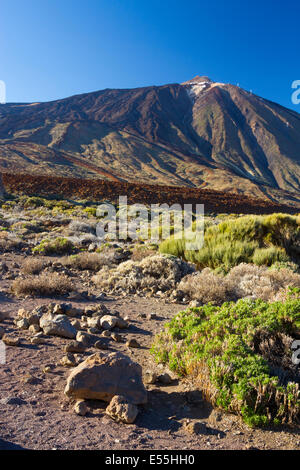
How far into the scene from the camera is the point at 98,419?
94.7 inches

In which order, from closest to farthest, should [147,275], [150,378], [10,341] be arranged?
1. [150,378]
2. [10,341]
3. [147,275]

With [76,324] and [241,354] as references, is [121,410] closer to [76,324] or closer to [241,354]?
[241,354]

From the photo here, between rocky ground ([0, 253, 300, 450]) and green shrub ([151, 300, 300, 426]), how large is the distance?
0.12 meters

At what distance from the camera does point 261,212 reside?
2711cm

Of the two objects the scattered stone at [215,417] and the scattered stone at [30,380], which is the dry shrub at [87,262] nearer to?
the scattered stone at [30,380]

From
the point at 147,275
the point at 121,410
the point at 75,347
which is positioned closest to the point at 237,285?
the point at 147,275

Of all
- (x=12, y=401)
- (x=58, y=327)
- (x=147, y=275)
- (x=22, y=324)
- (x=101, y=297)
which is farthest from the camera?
(x=147, y=275)

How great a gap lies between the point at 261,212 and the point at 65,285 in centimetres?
2382

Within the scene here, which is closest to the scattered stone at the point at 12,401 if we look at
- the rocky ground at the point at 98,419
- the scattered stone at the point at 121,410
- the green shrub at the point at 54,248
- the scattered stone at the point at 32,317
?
the rocky ground at the point at 98,419

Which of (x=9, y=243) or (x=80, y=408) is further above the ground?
(x=9, y=243)

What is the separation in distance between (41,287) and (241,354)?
3917 mm

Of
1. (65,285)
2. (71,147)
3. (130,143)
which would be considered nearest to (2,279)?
(65,285)

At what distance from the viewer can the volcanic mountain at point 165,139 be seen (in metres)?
66.6

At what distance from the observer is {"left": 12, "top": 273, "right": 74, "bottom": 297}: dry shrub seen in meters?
5.67
